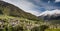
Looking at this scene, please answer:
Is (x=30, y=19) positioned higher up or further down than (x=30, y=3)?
further down

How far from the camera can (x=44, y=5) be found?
29.1ft

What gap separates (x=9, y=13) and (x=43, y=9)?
4.46 ft

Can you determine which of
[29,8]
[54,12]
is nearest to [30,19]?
[29,8]

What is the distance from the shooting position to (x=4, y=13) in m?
8.80

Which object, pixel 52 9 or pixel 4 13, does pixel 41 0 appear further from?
pixel 4 13

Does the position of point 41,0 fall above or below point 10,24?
above

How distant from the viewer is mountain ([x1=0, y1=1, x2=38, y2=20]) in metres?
8.81

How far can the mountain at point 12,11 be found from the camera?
8.81 m

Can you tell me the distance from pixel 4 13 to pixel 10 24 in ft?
1.77

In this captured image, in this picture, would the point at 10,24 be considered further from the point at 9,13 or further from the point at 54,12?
the point at 54,12

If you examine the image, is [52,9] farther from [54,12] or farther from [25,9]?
[25,9]

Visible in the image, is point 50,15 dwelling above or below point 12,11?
below

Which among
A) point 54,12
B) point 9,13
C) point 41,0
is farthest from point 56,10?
point 9,13

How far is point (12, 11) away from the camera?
29.2 feet
